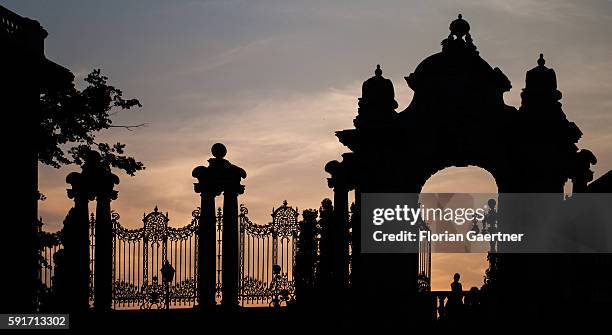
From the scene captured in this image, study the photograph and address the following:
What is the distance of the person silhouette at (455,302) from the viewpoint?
123 ft

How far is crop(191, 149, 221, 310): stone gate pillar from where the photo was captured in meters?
39.8

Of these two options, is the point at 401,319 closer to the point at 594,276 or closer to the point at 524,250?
the point at 524,250

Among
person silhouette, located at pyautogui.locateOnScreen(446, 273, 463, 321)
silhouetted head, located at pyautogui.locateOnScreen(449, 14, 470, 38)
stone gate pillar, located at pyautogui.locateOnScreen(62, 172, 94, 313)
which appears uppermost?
silhouetted head, located at pyautogui.locateOnScreen(449, 14, 470, 38)

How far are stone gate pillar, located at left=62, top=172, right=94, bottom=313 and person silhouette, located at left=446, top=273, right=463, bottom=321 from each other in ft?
33.6

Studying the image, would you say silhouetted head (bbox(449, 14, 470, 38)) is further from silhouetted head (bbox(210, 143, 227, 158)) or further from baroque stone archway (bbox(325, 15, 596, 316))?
silhouetted head (bbox(210, 143, 227, 158))

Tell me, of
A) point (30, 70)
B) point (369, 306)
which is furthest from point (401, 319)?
point (30, 70)

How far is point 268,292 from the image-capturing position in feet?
143

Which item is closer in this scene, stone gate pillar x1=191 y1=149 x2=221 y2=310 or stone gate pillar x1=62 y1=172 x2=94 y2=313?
stone gate pillar x1=191 y1=149 x2=221 y2=310

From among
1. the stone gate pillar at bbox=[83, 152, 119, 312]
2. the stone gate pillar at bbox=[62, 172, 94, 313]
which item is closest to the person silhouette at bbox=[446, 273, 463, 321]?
the stone gate pillar at bbox=[83, 152, 119, 312]

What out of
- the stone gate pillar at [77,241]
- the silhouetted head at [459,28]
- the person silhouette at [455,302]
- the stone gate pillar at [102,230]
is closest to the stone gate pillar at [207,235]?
the stone gate pillar at [102,230]

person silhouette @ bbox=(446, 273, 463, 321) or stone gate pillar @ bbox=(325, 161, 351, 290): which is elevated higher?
stone gate pillar @ bbox=(325, 161, 351, 290)

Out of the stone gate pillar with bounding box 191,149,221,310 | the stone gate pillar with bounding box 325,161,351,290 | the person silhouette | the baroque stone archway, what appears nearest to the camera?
the person silhouette

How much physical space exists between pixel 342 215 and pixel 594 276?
7.66 metres

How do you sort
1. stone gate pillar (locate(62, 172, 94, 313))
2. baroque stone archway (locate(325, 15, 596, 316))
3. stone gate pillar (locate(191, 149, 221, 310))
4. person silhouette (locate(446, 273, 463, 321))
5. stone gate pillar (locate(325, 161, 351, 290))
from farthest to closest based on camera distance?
stone gate pillar (locate(325, 161, 351, 290)) → stone gate pillar (locate(62, 172, 94, 313)) → stone gate pillar (locate(191, 149, 221, 310)) → baroque stone archway (locate(325, 15, 596, 316)) → person silhouette (locate(446, 273, 463, 321))
